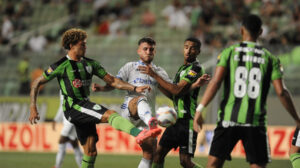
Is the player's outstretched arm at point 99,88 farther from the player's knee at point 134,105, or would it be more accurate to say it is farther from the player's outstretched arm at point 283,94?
the player's outstretched arm at point 283,94

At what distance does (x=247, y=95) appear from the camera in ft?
19.8

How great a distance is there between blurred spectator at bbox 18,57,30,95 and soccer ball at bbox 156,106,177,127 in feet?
37.8

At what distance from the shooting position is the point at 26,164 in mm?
12852

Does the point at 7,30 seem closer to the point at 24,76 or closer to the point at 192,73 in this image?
the point at 24,76

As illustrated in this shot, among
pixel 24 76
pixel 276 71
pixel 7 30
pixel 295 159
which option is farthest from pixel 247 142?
pixel 7 30

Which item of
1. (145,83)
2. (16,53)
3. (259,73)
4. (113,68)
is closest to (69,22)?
(16,53)

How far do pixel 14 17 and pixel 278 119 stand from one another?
12058 millimetres

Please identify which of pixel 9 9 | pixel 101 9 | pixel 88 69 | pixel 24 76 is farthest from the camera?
pixel 9 9

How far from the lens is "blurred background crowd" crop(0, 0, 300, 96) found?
1709 centimetres

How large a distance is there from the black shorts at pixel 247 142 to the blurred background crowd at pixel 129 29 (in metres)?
10.1

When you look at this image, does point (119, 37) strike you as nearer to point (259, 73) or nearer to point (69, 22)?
point (69, 22)

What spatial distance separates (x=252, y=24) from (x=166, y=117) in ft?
6.19

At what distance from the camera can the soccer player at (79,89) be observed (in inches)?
297

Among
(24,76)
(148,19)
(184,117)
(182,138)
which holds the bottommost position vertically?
(182,138)
